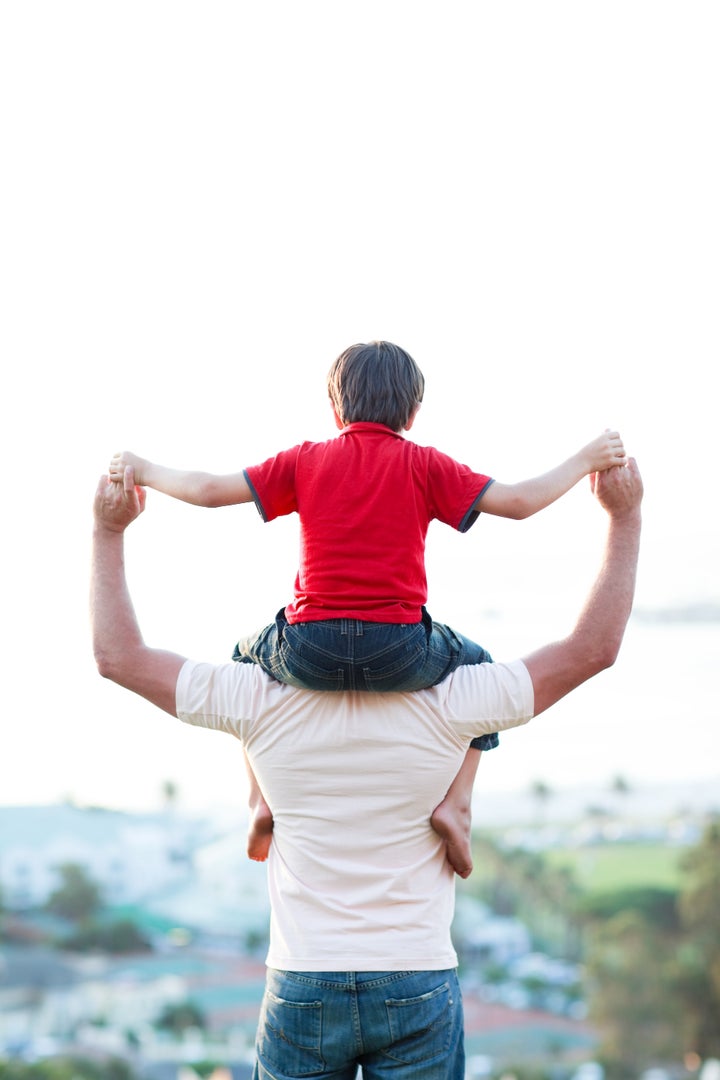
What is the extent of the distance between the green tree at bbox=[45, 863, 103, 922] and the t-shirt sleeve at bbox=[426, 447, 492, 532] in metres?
28.7

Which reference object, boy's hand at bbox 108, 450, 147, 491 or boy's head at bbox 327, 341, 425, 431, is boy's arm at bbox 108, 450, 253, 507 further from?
boy's head at bbox 327, 341, 425, 431

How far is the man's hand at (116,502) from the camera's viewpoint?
1920 millimetres

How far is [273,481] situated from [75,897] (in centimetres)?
3144

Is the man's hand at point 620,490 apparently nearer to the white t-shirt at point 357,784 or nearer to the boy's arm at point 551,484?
the boy's arm at point 551,484

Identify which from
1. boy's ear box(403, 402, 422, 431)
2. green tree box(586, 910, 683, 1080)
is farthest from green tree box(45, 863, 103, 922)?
boy's ear box(403, 402, 422, 431)

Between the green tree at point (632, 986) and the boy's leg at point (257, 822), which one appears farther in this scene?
the green tree at point (632, 986)

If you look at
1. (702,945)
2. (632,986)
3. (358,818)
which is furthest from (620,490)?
(632,986)

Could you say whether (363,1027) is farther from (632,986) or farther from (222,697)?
(632,986)

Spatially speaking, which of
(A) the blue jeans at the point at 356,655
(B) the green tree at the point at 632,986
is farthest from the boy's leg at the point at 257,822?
(B) the green tree at the point at 632,986

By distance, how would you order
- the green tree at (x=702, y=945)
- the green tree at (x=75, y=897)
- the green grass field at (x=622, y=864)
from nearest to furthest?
1. the green tree at (x=75, y=897)
2. the green grass field at (x=622, y=864)
3. the green tree at (x=702, y=945)

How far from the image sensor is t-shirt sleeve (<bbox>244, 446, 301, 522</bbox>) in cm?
186

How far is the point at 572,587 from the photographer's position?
30.2 meters

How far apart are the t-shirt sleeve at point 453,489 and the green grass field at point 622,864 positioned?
30607 millimetres

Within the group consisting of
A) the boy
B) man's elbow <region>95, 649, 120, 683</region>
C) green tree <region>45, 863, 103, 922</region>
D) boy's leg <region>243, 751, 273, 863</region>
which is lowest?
green tree <region>45, 863, 103, 922</region>
